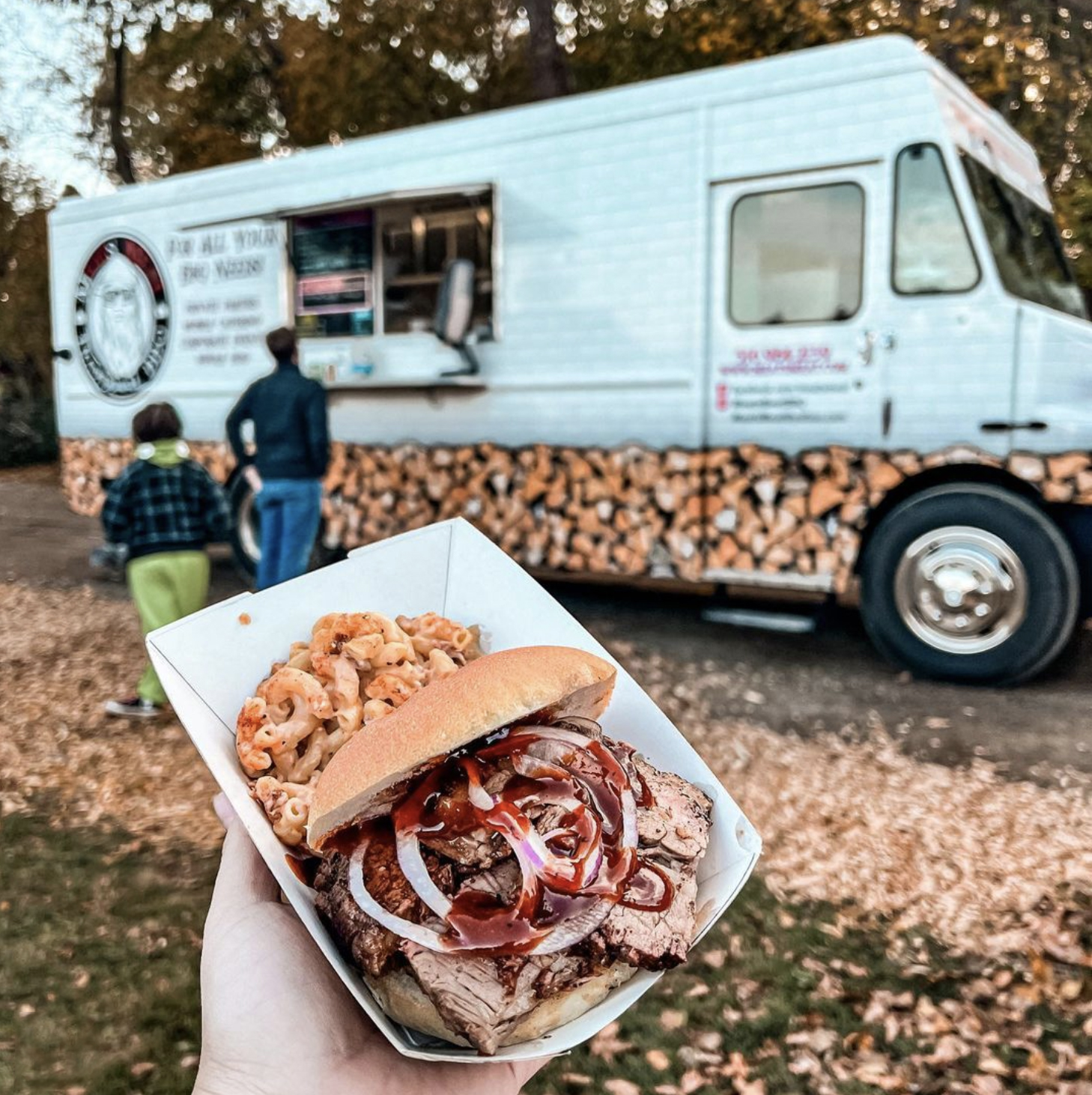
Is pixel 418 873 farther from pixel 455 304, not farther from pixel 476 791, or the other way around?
pixel 455 304

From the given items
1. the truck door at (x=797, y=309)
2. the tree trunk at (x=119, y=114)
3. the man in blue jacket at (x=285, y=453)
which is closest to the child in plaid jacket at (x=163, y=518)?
the man in blue jacket at (x=285, y=453)

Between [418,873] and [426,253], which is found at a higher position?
[426,253]

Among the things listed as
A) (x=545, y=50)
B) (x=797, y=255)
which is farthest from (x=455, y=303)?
(x=545, y=50)

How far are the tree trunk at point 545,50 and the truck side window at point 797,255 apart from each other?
776cm

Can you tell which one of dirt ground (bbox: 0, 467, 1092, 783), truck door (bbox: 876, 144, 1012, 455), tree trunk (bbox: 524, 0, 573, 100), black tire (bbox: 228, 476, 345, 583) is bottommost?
dirt ground (bbox: 0, 467, 1092, 783)

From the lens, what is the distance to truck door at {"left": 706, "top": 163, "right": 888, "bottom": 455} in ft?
19.1

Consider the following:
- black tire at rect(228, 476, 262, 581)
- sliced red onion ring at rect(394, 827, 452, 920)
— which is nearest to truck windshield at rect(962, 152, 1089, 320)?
sliced red onion ring at rect(394, 827, 452, 920)

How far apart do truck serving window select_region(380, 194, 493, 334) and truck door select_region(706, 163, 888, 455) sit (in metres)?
1.95

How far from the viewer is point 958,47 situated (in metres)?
10.8

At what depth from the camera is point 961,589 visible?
221 inches

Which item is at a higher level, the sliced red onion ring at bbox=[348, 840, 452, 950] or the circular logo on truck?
the circular logo on truck

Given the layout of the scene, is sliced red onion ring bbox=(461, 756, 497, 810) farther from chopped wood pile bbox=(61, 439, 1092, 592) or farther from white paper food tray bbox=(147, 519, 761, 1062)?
chopped wood pile bbox=(61, 439, 1092, 592)

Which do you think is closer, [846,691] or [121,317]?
[846,691]

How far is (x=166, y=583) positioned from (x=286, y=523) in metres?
1.38
